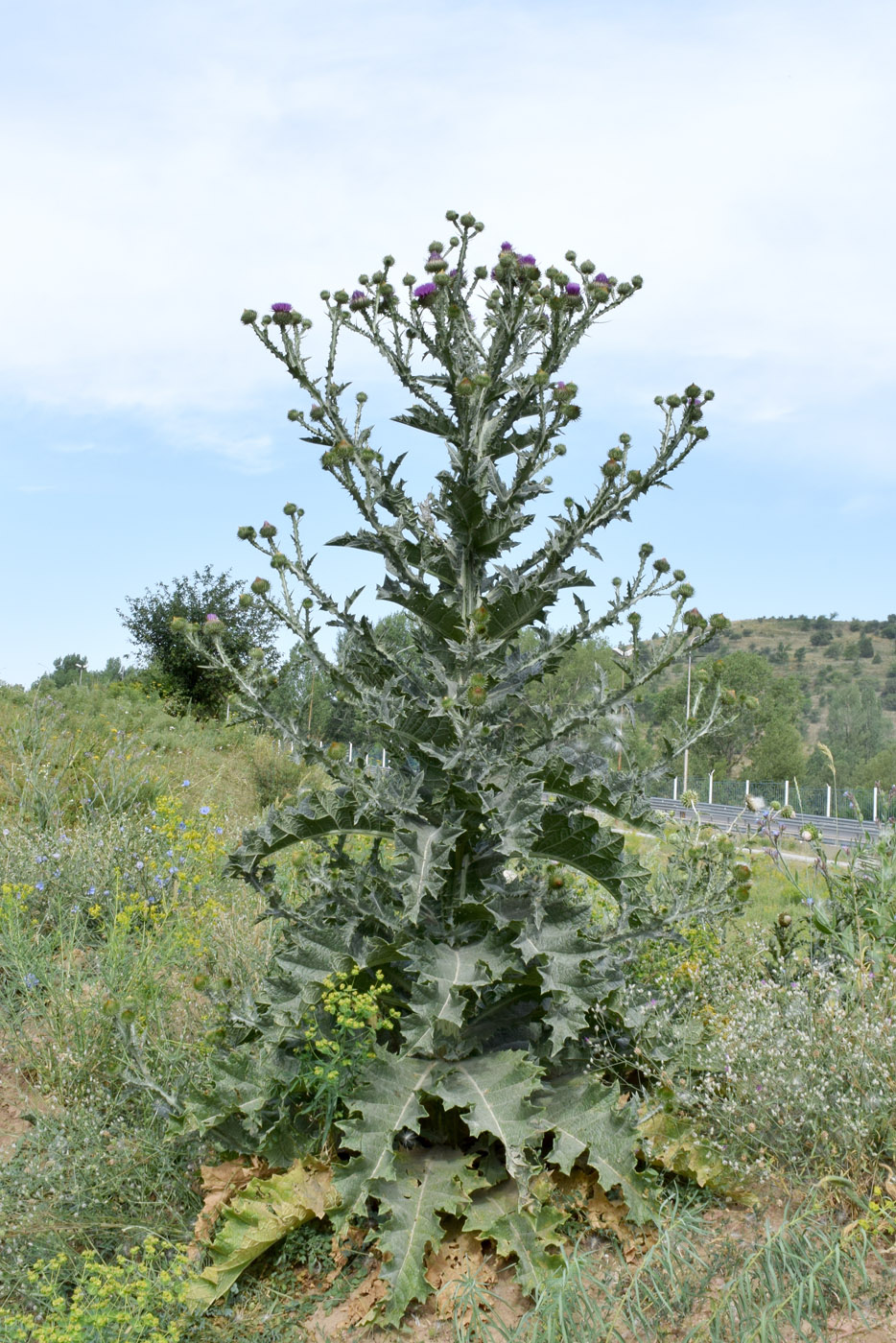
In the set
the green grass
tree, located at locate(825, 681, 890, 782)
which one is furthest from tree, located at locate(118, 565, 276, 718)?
tree, located at locate(825, 681, 890, 782)

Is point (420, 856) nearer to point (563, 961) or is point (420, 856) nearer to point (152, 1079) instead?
point (563, 961)

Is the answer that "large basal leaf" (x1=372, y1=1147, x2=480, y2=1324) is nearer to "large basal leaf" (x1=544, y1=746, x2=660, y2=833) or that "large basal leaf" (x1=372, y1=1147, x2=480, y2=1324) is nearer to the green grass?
the green grass

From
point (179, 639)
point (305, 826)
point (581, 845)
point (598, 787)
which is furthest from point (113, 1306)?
point (179, 639)

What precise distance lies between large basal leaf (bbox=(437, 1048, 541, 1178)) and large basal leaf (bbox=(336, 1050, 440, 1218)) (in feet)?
0.36

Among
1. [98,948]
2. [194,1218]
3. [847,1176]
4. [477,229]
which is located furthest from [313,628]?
[98,948]

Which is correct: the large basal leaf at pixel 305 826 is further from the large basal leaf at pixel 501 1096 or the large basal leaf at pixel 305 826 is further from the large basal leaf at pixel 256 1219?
the large basal leaf at pixel 256 1219

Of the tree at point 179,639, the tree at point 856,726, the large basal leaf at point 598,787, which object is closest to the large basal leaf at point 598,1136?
the large basal leaf at point 598,787

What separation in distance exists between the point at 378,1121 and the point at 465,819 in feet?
3.37

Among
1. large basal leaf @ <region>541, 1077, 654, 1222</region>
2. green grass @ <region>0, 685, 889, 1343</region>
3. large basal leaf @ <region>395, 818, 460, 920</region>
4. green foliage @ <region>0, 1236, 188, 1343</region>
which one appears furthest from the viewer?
large basal leaf @ <region>541, 1077, 654, 1222</region>

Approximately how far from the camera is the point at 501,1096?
10.6ft

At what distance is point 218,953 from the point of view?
529cm

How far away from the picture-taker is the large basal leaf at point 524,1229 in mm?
3018

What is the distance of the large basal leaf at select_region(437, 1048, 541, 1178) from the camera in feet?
10.2

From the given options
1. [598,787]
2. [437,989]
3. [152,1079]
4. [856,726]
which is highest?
[856,726]
